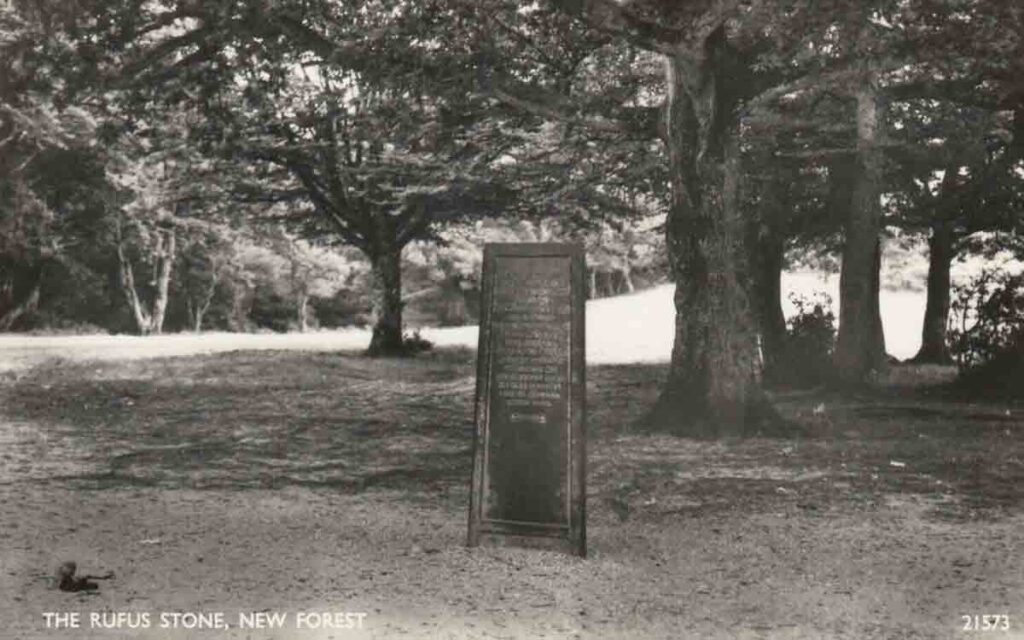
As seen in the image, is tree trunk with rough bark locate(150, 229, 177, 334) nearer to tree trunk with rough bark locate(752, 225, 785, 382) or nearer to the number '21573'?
tree trunk with rough bark locate(752, 225, 785, 382)

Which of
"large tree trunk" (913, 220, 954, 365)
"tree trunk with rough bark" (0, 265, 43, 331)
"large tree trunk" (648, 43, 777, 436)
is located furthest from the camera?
"tree trunk with rough bark" (0, 265, 43, 331)

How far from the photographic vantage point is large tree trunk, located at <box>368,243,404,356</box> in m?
28.1

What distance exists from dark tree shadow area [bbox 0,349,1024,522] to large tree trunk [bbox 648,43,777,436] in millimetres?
607

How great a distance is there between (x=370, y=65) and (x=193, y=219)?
28.7 m

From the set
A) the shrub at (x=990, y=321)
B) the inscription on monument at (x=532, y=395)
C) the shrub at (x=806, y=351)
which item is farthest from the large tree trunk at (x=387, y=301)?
the inscription on monument at (x=532, y=395)

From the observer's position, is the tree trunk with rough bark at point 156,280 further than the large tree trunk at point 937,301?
Yes

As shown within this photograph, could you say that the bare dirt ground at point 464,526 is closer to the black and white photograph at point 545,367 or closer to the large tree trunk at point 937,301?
the black and white photograph at point 545,367

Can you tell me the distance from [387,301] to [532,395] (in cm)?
2154

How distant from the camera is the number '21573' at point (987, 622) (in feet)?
19.0

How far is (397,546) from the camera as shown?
7543 millimetres

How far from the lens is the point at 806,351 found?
21.2 metres

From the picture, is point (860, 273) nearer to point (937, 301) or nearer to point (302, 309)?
point (937, 301)

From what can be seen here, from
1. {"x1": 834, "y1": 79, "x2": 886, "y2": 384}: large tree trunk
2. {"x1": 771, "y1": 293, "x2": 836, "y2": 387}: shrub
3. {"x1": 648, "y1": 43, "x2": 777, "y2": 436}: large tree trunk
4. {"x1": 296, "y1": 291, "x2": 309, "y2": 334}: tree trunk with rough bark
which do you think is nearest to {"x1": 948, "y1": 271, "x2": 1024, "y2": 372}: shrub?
{"x1": 834, "y1": 79, "x2": 886, "y2": 384}: large tree trunk

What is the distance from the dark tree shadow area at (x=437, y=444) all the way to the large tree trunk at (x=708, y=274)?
0.61 meters
